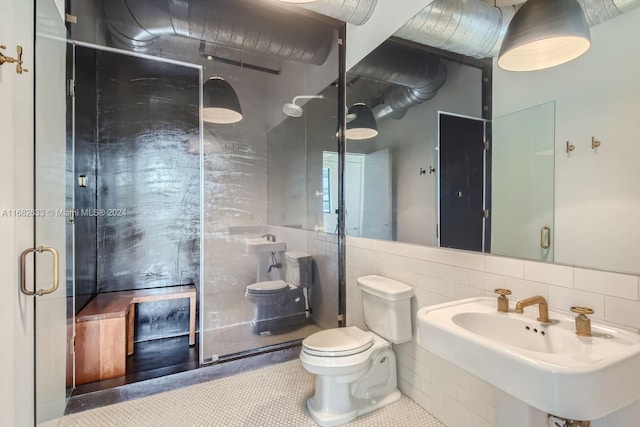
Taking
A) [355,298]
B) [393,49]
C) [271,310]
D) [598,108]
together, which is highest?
[393,49]

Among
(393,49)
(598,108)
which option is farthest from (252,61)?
(598,108)

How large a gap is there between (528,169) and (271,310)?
2304 mm

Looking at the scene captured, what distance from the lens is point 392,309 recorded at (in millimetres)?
1815

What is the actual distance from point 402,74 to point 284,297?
220cm

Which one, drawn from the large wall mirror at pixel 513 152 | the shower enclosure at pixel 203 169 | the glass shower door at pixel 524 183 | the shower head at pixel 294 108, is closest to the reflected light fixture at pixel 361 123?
Result: the large wall mirror at pixel 513 152

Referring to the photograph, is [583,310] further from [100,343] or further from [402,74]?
[100,343]

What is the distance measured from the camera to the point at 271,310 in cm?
276

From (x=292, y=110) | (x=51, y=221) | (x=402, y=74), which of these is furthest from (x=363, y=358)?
(x=292, y=110)

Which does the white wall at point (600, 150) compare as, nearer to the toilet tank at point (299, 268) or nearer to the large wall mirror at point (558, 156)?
the large wall mirror at point (558, 156)

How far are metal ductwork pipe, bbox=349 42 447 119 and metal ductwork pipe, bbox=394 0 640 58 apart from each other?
118mm

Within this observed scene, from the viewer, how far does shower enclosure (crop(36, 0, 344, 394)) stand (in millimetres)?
2410

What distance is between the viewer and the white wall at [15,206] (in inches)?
43.1

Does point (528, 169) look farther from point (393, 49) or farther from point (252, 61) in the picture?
point (252, 61)

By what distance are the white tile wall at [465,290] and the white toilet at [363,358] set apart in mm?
118
